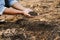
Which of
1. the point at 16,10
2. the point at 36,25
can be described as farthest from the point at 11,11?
the point at 36,25

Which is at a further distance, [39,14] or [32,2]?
[32,2]

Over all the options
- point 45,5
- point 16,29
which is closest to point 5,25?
point 16,29

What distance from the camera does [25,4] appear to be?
2.21 m

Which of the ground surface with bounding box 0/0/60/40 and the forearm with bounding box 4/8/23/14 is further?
the forearm with bounding box 4/8/23/14

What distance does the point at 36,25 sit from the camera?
172 centimetres

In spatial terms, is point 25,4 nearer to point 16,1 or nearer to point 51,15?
point 16,1

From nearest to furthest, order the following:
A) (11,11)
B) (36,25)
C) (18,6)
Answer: (36,25) → (11,11) → (18,6)

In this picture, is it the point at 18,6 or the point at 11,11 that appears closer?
the point at 11,11

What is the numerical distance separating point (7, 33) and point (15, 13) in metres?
0.41

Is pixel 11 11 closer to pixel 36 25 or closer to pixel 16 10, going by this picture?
pixel 16 10

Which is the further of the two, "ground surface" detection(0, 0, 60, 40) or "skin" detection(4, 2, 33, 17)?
"skin" detection(4, 2, 33, 17)

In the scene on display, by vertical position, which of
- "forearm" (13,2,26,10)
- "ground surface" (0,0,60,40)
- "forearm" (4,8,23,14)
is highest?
"forearm" (13,2,26,10)

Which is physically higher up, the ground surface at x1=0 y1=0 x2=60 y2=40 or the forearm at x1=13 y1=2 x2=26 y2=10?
the forearm at x1=13 y1=2 x2=26 y2=10

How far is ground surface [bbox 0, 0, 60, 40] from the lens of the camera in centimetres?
157
